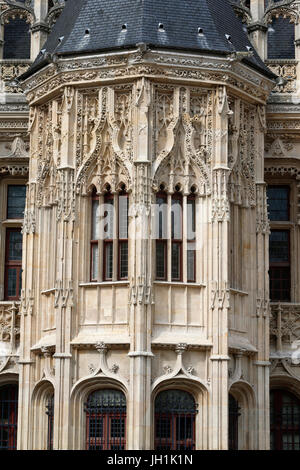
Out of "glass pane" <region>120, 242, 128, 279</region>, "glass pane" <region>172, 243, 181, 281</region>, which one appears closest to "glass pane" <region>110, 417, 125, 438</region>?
"glass pane" <region>120, 242, 128, 279</region>

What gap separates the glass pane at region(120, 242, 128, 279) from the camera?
32109mm

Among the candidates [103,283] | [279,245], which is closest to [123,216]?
[103,283]

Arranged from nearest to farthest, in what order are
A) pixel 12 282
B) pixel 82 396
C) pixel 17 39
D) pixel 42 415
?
pixel 82 396
pixel 42 415
pixel 12 282
pixel 17 39

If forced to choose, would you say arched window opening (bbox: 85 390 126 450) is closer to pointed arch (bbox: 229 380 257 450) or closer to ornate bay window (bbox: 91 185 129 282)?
ornate bay window (bbox: 91 185 129 282)

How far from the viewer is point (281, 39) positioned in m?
38.0

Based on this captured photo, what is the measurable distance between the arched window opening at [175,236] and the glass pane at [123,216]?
2.88 feet

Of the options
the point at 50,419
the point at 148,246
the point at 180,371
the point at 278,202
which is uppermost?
the point at 278,202

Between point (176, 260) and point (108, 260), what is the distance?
1.88 metres

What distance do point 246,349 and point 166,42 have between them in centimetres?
881

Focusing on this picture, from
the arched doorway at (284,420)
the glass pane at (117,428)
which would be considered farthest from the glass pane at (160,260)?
the arched doorway at (284,420)

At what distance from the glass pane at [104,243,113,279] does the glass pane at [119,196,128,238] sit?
17.9 inches

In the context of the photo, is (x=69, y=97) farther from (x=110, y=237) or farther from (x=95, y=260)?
(x=95, y=260)

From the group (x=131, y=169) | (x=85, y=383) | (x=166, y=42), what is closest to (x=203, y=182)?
(x=131, y=169)

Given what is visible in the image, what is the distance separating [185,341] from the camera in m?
31.4
